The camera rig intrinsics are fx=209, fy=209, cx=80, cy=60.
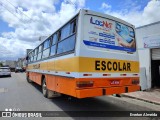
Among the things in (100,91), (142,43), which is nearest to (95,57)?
(100,91)

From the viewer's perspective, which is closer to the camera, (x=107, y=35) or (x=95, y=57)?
(x=95, y=57)

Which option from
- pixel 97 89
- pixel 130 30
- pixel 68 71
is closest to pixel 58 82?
pixel 68 71

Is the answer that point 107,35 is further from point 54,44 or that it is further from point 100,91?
point 54,44

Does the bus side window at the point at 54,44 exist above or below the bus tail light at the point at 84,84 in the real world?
above

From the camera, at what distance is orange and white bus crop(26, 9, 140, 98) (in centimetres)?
621

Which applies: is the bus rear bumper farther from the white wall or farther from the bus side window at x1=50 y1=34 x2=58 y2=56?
the white wall

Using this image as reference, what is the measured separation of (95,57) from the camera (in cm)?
649

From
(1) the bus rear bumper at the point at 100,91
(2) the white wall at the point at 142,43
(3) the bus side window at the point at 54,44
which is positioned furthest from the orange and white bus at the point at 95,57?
(2) the white wall at the point at 142,43

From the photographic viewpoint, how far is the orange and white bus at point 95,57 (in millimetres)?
6211

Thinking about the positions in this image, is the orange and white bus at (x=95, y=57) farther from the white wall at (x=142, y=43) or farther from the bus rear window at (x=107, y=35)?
the white wall at (x=142, y=43)

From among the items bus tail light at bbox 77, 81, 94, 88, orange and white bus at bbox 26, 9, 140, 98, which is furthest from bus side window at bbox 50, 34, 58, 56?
bus tail light at bbox 77, 81, 94, 88

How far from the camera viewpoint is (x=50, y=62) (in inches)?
361

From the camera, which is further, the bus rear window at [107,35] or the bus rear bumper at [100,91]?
the bus rear window at [107,35]

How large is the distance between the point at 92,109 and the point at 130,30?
330 centimetres
